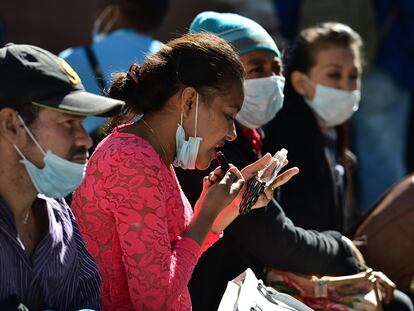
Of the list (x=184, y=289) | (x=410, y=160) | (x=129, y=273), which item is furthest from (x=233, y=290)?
(x=410, y=160)

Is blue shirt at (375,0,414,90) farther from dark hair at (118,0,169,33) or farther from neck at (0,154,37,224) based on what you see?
neck at (0,154,37,224)

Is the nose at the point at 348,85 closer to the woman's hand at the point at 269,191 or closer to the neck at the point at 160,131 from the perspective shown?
the woman's hand at the point at 269,191

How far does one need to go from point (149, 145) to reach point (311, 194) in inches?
57.8

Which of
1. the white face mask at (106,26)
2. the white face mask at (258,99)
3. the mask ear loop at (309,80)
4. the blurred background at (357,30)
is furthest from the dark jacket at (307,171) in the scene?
the blurred background at (357,30)

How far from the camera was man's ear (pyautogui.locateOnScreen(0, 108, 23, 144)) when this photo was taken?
266 cm

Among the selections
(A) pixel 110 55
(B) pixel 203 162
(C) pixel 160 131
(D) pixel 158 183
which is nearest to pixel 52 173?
(D) pixel 158 183

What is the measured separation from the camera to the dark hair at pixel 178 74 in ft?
10.5

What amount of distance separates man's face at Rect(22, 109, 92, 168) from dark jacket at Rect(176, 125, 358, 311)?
982 mm

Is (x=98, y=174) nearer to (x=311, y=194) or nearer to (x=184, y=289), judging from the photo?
(x=184, y=289)

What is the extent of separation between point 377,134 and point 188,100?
4.03m

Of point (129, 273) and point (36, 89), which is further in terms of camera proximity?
point (129, 273)

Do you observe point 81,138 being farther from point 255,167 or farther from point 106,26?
point 106,26

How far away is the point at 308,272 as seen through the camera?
12.5 ft

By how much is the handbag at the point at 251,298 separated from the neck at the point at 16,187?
2.28 feet
